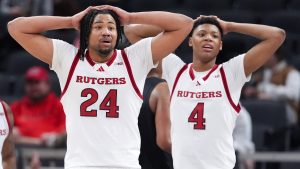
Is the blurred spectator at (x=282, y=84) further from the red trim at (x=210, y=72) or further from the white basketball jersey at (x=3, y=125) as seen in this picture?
the white basketball jersey at (x=3, y=125)

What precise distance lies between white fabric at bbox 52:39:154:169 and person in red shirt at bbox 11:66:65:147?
137 inches

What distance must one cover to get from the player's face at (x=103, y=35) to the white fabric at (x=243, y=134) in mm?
2933

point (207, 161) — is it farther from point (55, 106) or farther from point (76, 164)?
point (55, 106)

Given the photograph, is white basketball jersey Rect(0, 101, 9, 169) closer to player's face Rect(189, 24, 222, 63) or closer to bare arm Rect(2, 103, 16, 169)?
bare arm Rect(2, 103, 16, 169)

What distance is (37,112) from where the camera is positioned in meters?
10.2

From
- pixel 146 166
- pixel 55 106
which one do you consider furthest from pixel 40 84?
pixel 146 166

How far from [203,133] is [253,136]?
3028 mm

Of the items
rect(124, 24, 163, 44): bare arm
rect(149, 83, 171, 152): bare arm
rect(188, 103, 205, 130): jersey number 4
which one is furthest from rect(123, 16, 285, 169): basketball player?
rect(124, 24, 163, 44): bare arm

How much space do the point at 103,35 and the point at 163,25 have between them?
0.40 m

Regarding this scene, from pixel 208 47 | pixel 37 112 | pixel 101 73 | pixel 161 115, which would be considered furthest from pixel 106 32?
pixel 37 112

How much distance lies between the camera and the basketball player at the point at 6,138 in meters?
7.15

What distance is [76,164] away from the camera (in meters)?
6.44

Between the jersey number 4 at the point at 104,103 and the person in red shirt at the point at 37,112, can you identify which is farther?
the person in red shirt at the point at 37,112

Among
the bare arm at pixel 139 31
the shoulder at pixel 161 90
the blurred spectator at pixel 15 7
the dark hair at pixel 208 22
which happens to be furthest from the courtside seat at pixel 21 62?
the dark hair at pixel 208 22
